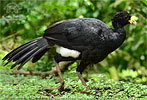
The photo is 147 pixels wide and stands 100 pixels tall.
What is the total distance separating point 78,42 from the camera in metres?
4.68

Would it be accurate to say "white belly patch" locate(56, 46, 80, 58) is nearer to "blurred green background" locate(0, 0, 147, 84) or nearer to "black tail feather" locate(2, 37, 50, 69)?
"black tail feather" locate(2, 37, 50, 69)

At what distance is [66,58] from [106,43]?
76 cm

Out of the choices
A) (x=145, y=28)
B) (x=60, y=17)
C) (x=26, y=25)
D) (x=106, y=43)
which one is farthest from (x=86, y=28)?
(x=26, y=25)

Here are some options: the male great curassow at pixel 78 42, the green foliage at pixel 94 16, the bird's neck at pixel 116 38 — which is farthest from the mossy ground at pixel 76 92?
the green foliage at pixel 94 16

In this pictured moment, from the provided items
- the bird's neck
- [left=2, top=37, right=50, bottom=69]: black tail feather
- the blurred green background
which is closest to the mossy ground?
[left=2, top=37, right=50, bottom=69]: black tail feather

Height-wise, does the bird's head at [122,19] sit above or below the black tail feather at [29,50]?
above

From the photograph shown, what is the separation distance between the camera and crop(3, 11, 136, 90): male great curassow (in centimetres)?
461

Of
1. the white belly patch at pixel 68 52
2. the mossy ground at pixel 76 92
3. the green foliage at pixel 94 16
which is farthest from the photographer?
the green foliage at pixel 94 16

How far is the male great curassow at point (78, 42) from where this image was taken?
4613 mm

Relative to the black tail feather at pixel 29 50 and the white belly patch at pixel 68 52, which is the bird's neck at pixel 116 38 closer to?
the white belly patch at pixel 68 52

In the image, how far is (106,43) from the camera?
4617mm

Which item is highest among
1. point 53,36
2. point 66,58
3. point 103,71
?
point 53,36

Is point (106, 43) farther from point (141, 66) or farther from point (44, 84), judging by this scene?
point (141, 66)

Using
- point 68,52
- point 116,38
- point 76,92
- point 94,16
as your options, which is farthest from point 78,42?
point 94,16
